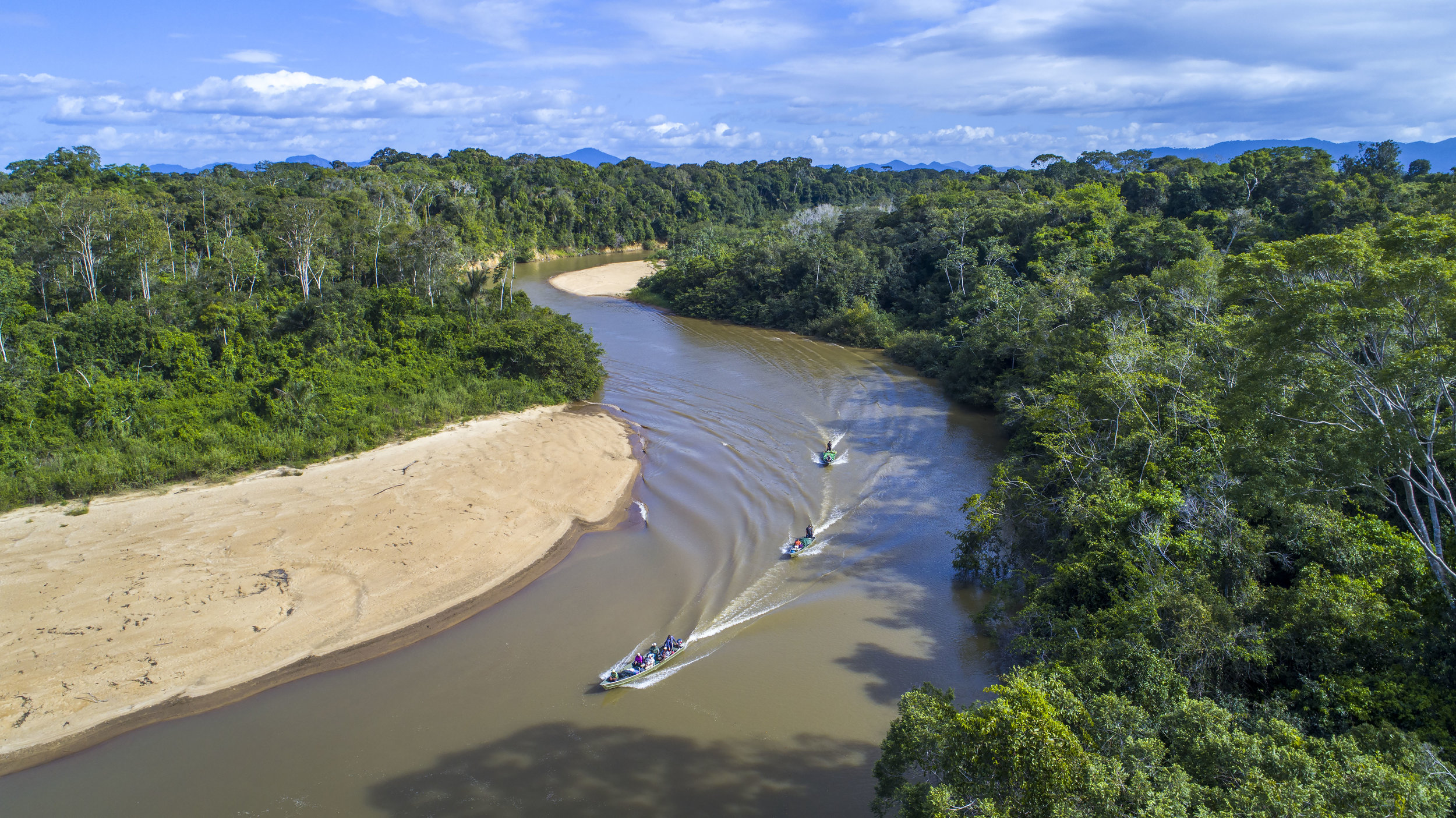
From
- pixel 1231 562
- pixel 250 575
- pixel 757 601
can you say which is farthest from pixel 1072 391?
pixel 250 575

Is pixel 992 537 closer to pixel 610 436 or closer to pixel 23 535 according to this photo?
pixel 610 436

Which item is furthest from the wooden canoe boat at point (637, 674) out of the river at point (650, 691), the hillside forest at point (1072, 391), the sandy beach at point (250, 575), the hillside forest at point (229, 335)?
the hillside forest at point (229, 335)

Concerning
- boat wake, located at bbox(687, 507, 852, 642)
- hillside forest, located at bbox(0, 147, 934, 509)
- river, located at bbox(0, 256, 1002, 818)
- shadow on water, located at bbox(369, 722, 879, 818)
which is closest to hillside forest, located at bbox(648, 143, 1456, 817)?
shadow on water, located at bbox(369, 722, 879, 818)

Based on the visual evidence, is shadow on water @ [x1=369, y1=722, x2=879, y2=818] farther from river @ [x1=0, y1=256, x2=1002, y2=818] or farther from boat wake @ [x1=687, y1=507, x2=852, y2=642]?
boat wake @ [x1=687, y1=507, x2=852, y2=642]

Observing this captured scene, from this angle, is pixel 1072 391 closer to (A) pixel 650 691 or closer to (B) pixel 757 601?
(B) pixel 757 601

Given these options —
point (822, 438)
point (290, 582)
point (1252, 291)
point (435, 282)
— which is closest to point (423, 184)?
point (435, 282)
